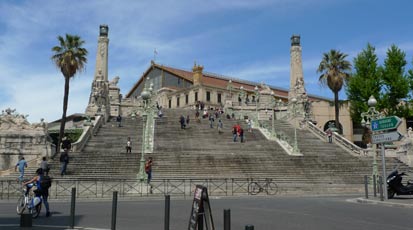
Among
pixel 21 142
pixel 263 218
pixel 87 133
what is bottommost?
pixel 263 218

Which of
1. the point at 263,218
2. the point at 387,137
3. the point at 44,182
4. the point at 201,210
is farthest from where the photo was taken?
the point at 387,137

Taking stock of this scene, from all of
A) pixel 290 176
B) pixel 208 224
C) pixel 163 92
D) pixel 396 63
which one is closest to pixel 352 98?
pixel 396 63

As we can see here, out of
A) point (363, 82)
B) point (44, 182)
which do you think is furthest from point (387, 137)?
point (363, 82)

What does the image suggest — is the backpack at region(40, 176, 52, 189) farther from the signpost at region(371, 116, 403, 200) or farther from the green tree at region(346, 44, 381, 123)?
the green tree at region(346, 44, 381, 123)

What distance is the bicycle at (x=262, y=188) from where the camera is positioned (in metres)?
20.0

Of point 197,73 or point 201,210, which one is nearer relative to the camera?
point 201,210

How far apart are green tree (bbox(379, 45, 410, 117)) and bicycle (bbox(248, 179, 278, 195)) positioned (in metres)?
25.4

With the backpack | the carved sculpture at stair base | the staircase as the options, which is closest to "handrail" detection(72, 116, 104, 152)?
the staircase

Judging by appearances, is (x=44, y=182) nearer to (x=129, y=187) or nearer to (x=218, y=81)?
(x=129, y=187)

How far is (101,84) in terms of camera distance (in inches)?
1746

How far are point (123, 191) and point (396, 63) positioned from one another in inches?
1349

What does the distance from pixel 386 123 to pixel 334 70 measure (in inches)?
1185

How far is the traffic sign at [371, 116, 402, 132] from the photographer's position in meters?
15.1

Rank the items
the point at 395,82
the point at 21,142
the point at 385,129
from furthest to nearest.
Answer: the point at 395,82
the point at 21,142
the point at 385,129
